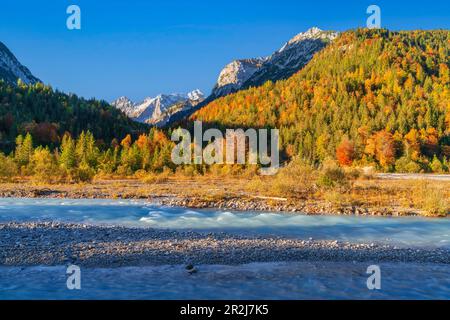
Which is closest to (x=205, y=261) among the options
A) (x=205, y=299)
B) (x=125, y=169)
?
(x=205, y=299)

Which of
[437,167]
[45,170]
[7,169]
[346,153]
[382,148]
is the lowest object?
[437,167]

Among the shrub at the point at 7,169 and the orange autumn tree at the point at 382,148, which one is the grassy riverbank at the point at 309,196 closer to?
the shrub at the point at 7,169

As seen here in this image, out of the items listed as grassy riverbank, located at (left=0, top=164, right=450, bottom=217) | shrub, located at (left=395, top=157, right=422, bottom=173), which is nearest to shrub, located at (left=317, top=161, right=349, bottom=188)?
grassy riverbank, located at (left=0, top=164, right=450, bottom=217)

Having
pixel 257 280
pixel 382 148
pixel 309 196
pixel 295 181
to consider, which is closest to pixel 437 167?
pixel 382 148

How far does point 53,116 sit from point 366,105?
108057 millimetres

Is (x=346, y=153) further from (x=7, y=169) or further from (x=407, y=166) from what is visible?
(x=7, y=169)

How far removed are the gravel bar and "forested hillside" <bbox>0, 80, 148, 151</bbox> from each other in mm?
99744

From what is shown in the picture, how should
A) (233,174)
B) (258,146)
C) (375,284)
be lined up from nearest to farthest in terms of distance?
1. (375,284)
2. (233,174)
3. (258,146)

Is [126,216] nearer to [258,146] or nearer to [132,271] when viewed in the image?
[132,271]

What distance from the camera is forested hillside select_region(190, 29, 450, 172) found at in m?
90.2

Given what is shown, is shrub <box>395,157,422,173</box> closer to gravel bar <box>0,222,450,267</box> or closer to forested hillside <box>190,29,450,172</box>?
forested hillside <box>190,29,450,172</box>

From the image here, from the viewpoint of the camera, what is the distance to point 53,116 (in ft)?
466

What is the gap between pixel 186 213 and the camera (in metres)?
28.2
